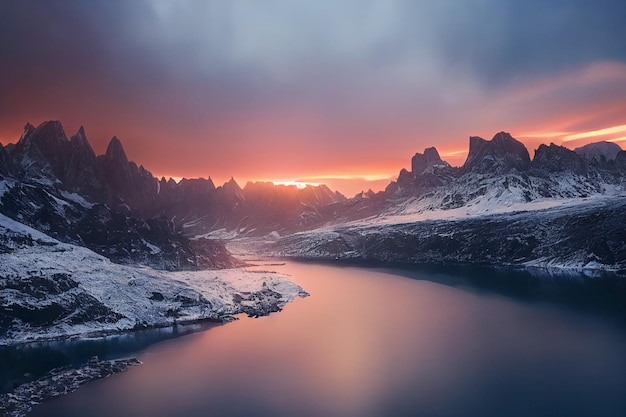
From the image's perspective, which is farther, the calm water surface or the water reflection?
the water reflection

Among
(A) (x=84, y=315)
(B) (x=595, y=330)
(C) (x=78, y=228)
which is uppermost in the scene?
(C) (x=78, y=228)

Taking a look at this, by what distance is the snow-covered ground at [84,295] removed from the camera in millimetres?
100250

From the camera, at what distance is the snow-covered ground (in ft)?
329

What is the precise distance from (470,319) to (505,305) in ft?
81.2

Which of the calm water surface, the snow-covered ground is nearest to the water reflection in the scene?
the snow-covered ground

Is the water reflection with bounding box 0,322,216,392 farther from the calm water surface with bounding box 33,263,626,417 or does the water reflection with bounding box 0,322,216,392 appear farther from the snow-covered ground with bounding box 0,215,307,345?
the calm water surface with bounding box 33,263,626,417

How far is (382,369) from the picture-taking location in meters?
80.6

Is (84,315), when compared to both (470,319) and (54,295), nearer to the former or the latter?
(54,295)

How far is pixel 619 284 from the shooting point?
157500mm

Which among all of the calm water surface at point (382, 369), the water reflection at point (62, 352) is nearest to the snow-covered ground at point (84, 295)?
the water reflection at point (62, 352)

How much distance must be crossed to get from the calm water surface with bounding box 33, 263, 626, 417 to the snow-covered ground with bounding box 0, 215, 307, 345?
1652 cm

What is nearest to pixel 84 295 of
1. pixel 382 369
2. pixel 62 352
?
pixel 62 352

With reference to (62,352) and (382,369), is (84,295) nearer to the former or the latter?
(62,352)

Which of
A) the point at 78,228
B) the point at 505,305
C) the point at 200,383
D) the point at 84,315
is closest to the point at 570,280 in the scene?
the point at 505,305
